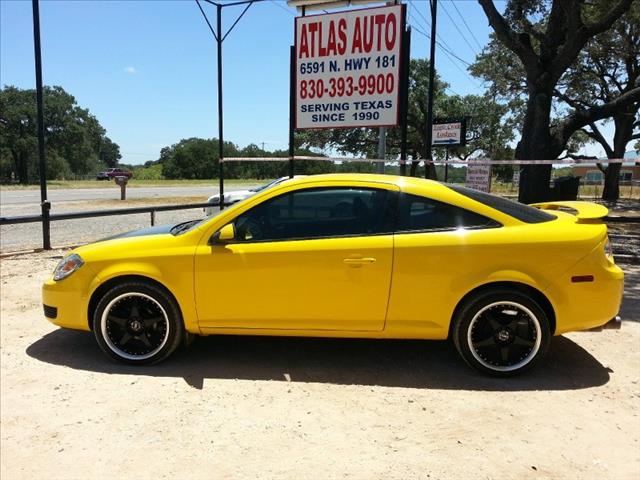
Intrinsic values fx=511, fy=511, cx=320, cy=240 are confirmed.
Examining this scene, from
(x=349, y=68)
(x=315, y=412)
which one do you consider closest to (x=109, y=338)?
(x=315, y=412)

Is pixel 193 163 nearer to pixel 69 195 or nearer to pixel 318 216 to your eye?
pixel 69 195

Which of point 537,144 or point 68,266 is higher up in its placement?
point 537,144

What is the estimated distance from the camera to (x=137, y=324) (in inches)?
161

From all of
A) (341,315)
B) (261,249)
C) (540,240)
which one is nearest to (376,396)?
(341,315)

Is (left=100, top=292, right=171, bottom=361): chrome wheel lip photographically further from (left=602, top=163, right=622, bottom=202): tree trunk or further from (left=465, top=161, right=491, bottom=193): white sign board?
(left=602, top=163, right=622, bottom=202): tree trunk

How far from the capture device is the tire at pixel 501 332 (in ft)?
12.4

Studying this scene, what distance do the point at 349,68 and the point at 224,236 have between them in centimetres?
591

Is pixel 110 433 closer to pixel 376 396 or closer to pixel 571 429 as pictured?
pixel 376 396

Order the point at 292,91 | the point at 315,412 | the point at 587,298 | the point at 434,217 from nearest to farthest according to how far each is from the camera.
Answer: the point at 315,412 → the point at 587,298 → the point at 434,217 → the point at 292,91

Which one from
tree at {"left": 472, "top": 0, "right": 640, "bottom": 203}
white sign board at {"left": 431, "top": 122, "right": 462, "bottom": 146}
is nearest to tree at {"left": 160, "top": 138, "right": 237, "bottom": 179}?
white sign board at {"left": 431, "top": 122, "right": 462, "bottom": 146}

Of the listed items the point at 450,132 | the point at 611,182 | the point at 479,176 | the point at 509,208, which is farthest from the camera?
the point at 611,182

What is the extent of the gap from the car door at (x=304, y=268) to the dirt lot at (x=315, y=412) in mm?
459

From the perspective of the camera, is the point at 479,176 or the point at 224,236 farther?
the point at 479,176

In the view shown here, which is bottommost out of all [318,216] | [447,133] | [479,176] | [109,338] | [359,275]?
[109,338]
